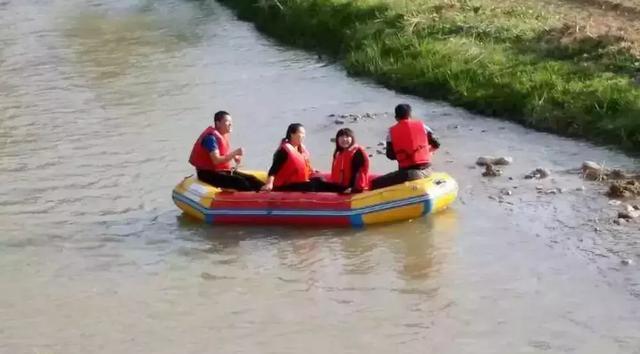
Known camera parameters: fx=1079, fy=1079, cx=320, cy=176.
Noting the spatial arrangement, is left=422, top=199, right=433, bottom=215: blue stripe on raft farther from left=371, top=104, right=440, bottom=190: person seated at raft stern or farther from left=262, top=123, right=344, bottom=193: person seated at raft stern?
left=262, top=123, right=344, bottom=193: person seated at raft stern

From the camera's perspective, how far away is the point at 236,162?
1138cm

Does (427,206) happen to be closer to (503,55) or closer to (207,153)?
(207,153)

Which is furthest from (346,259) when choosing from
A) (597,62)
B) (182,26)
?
(182,26)

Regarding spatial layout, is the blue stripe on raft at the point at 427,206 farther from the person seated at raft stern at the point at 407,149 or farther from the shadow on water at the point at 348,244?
the person seated at raft stern at the point at 407,149

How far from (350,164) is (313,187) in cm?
53

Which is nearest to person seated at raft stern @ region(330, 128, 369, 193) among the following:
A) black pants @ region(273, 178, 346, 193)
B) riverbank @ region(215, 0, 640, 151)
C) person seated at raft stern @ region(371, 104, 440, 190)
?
black pants @ region(273, 178, 346, 193)

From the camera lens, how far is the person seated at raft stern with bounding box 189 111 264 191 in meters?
11.0

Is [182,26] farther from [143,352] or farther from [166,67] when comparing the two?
[143,352]

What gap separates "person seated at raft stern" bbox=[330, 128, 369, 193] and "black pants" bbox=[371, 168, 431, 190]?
0.49 feet

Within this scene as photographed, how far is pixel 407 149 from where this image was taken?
10.8 metres

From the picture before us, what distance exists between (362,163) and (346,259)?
1185mm

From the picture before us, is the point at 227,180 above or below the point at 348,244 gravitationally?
above

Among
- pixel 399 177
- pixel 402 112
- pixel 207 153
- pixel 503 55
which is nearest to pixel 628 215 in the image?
pixel 399 177

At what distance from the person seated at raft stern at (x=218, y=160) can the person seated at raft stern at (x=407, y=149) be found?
1.37m
